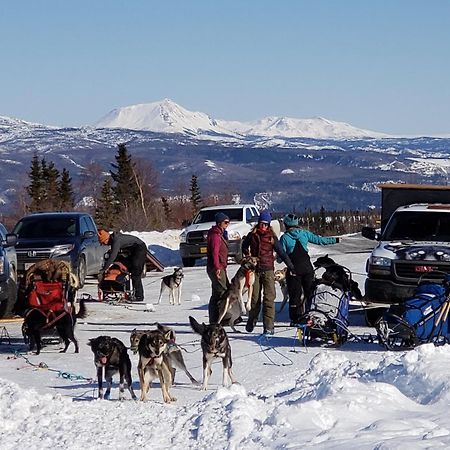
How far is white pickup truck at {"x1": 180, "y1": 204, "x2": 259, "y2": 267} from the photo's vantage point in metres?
26.9

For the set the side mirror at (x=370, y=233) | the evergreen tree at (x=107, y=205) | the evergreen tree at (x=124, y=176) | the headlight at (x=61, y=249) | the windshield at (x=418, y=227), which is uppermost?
the windshield at (x=418, y=227)

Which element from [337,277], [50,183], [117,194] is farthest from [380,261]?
[50,183]

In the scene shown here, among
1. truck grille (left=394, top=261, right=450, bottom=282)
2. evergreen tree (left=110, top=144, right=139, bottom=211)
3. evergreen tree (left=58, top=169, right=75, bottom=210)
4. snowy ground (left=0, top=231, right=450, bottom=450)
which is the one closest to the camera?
snowy ground (left=0, top=231, right=450, bottom=450)

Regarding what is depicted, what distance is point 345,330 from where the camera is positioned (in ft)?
41.1

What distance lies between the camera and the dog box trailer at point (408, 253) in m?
13.4

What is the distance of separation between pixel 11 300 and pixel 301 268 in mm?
4359

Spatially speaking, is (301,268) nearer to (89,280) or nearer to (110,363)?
(110,363)

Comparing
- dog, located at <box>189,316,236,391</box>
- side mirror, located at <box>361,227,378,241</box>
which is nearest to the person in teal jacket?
side mirror, located at <box>361,227,378,241</box>

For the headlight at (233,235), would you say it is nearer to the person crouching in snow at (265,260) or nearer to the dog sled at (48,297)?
the person crouching in snow at (265,260)

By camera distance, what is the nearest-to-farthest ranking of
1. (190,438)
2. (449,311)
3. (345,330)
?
(190,438)
(449,311)
(345,330)

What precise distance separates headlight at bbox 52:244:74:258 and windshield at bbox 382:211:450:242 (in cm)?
760

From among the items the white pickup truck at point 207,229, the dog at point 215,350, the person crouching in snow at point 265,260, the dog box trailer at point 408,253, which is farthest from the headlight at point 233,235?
the dog at point 215,350

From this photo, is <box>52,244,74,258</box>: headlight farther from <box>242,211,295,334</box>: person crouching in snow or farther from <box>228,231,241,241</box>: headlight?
<box>228,231,241,241</box>: headlight

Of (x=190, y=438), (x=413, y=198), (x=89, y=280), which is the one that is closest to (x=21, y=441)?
(x=190, y=438)
